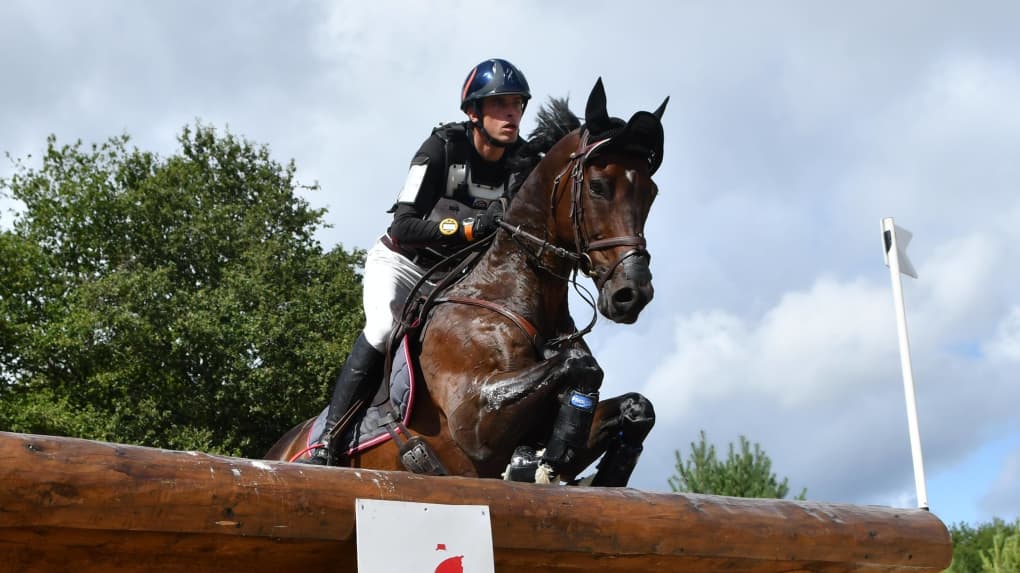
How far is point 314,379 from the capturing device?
22469mm

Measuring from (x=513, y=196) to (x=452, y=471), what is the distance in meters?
1.29

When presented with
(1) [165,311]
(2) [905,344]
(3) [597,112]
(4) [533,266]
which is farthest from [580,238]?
(1) [165,311]

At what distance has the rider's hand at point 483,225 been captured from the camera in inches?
197

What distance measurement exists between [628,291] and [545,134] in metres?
1.30

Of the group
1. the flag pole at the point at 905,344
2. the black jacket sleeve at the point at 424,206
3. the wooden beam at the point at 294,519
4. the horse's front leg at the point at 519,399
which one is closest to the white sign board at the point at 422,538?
the wooden beam at the point at 294,519

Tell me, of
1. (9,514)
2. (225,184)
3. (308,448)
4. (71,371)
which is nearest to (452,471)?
(308,448)

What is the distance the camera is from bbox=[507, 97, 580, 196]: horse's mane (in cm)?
527

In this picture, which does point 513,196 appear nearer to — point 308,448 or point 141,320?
point 308,448

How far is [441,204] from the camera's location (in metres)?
5.19

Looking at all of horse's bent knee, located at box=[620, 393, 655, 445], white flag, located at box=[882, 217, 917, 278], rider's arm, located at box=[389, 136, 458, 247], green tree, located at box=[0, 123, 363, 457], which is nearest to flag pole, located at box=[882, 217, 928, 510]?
white flag, located at box=[882, 217, 917, 278]

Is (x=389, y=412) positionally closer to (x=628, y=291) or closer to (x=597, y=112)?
(x=628, y=291)

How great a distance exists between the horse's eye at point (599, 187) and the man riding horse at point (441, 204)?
0.58m

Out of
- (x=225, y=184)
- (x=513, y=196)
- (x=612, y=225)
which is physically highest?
(x=225, y=184)

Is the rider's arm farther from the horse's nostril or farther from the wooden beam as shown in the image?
the wooden beam
